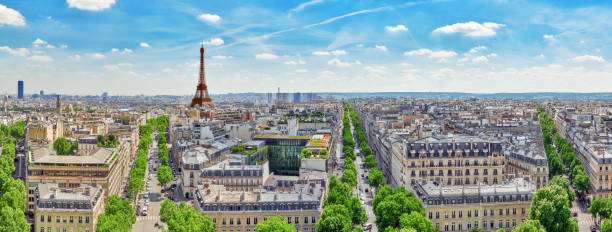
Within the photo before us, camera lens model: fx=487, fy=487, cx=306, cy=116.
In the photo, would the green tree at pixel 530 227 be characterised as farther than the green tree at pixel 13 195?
No

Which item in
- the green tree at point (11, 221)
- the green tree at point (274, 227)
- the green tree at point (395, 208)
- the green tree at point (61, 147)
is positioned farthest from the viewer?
the green tree at point (61, 147)

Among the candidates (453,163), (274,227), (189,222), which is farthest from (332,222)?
(453,163)

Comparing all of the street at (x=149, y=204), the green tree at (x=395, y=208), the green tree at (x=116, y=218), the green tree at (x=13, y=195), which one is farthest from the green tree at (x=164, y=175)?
the green tree at (x=395, y=208)

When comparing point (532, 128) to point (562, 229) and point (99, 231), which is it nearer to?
point (562, 229)

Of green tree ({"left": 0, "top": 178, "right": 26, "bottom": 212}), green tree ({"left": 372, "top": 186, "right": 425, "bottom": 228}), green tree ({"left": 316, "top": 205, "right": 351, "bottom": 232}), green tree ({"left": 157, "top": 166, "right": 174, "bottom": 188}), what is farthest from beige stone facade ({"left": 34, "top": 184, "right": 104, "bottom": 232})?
green tree ({"left": 372, "top": 186, "right": 425, "bottom": 228})

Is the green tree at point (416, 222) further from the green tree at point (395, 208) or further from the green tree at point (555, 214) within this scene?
the green tree at point (555, 214)

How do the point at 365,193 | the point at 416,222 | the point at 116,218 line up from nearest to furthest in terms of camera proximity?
the point at 416,222 → the point at 116,218 → the point at 365,193

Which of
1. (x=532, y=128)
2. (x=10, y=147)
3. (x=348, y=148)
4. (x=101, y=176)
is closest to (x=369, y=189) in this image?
(x=348, y=148)

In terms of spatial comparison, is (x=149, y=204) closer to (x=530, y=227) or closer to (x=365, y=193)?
(x=365, y=193)

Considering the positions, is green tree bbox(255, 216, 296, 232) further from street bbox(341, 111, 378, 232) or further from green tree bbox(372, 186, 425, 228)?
street bbox(341, 111, 378, 232)
